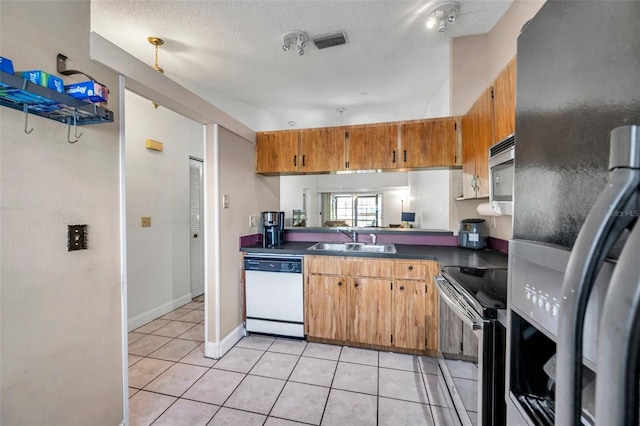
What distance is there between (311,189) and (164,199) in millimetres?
4764

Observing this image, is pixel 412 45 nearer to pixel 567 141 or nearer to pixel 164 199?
pixel 567 141

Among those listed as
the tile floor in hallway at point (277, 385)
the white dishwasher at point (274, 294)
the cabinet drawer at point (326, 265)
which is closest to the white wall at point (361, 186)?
the white dishwasher at point (274, 294)

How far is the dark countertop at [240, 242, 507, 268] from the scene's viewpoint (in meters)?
2.01

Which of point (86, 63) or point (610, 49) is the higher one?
point (86, 63)

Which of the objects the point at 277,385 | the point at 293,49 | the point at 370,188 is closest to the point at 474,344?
the point at 277,385

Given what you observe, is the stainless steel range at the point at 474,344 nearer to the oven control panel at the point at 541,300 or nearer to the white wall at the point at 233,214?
the oven control panel at the point at 541,300

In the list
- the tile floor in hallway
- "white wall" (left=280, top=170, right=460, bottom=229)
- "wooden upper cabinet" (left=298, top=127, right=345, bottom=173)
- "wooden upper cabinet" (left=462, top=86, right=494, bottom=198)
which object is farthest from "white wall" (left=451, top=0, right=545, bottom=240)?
"white wall" (left=280, top=170, right=460, bottom=229)

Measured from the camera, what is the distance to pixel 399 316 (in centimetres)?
245

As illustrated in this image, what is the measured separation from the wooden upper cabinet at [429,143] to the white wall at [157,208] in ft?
9.21

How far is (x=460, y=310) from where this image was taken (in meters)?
1.23

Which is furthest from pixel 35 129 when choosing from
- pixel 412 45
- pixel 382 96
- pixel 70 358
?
pixel 382 96

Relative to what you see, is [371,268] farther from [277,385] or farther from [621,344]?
[621,344]

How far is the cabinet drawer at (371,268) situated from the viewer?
247 centimetres

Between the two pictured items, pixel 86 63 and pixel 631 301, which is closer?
pixel 631 301
